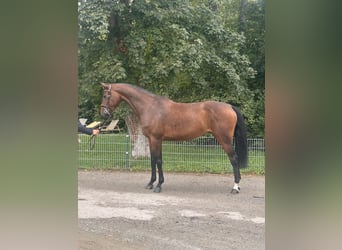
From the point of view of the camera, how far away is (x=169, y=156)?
7.80 m

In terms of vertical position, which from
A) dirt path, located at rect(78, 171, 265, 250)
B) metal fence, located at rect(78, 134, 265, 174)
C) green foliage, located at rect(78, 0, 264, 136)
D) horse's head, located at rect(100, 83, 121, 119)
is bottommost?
dirt path, located at rect(78, 171, 265, 250)

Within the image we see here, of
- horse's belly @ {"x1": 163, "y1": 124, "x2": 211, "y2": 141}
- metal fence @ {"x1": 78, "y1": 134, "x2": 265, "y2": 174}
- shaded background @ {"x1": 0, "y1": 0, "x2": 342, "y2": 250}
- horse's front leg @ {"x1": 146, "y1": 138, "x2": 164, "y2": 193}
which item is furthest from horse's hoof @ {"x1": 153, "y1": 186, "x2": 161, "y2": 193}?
shaded background @ {"x1": 0, "y1": 0, "x2": 342, "y2": 250}

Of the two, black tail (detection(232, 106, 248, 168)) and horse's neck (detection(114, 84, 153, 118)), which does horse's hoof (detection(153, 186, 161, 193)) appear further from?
black tail (detection(232, 106, 248, 168))

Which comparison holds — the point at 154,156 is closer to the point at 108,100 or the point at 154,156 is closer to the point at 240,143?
the point at 108,100

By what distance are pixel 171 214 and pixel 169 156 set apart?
3277 millimetres

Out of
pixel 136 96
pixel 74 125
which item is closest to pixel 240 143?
pixel 136 96

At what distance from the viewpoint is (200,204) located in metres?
5.12

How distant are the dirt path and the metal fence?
1.71ft

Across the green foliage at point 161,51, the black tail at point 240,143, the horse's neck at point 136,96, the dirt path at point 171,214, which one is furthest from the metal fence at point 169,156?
the horse's neck at point 136,96

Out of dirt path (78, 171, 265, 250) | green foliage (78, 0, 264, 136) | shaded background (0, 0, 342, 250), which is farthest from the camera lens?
green foliage (78, 0, 264, 136)

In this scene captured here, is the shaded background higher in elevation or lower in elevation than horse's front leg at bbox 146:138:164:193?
higher

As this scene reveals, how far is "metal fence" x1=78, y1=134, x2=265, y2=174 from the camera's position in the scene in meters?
7.55
